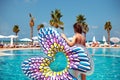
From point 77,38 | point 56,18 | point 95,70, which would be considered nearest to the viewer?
point 77,38

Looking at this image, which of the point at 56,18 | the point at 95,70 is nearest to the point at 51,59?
the point at 95,70

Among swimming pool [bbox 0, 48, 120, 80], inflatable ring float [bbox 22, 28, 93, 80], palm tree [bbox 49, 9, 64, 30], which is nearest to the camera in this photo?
inflatable ring float [bbox 22, 28, 93, 80]

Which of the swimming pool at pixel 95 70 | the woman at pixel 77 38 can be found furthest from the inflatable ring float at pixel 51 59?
the swimming pool at pixel 95 70

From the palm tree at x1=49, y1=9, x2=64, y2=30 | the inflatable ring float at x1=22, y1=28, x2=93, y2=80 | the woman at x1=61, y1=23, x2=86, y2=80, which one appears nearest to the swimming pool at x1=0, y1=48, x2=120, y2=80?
the inflatable ring float at x1=22, y1=28, x2=93, y2=80

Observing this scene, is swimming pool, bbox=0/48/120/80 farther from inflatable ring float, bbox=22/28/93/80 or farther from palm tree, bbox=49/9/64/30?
palm tree, bbox=49/9/64/30

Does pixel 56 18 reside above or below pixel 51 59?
above

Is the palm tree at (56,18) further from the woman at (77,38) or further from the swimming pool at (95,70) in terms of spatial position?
the woman at (77,38)

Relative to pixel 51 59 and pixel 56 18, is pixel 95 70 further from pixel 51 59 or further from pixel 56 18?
pixel 56 18

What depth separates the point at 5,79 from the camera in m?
8.77

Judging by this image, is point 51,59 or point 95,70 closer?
point 51,59

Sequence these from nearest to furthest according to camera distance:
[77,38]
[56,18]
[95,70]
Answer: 1. [77,38]
2. [95,70]
3. [56,18]

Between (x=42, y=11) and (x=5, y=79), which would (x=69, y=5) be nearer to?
(x=42, y=11)

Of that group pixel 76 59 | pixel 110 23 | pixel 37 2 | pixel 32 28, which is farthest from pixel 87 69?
pixel 37 2

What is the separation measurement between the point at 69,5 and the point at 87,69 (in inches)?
2410
